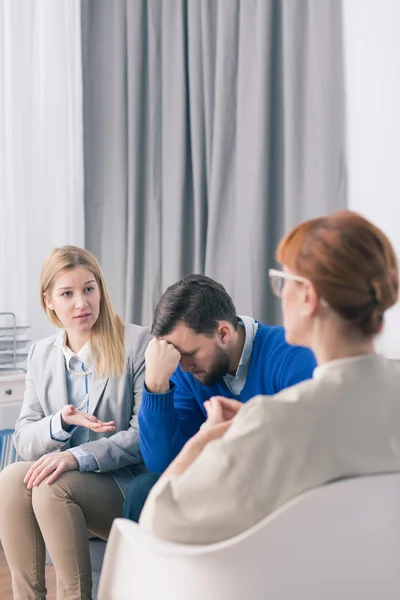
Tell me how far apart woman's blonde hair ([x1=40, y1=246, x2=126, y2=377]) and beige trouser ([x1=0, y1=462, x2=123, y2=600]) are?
0.32m

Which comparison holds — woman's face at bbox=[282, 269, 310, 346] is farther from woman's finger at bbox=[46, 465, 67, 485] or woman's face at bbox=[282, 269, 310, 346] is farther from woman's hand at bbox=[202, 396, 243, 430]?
woman's finger at bbox=[46, 465, 67, 485]

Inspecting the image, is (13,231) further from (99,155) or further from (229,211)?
(229,211)

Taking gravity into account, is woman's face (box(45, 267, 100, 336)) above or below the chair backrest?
above

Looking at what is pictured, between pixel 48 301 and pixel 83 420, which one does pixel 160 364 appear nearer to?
pixel 83 420

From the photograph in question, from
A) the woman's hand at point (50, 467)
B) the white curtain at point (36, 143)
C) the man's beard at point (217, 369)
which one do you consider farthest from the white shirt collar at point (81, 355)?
the white curtain at point (36, 143)

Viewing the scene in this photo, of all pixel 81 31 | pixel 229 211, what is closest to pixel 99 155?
pixel 81 31

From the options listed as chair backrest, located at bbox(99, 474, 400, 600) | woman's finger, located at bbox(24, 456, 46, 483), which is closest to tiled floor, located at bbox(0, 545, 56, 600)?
woman's finger, located at bbox(24, 456, 46, 483)

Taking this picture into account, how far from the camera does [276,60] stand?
2.86m

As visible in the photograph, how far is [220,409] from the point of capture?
139 cm

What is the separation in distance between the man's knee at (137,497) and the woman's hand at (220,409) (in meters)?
0.55

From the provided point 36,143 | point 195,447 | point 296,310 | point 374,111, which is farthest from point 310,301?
point 36,143

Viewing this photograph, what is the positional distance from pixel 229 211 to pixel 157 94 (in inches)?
25.5

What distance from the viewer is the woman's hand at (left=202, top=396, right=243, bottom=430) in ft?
4.49

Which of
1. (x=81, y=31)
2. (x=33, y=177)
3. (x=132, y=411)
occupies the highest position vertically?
(x=81, y=31)
